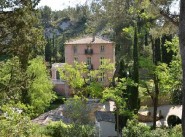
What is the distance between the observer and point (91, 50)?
48312mm

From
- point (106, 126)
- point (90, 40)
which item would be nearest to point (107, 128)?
point (106, 126)

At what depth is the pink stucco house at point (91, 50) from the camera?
4781cm

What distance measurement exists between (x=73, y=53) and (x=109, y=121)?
24.4 meters

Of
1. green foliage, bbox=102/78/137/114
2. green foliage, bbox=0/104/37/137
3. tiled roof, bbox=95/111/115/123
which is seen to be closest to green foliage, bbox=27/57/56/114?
tiled roof, bbox=95/111/115/123

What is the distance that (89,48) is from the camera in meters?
48.4

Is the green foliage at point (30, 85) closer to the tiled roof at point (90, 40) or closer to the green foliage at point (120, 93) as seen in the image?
the green foliage at point (120, 93)

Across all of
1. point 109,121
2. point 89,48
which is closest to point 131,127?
point 109,121

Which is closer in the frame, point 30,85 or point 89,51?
point 30,85

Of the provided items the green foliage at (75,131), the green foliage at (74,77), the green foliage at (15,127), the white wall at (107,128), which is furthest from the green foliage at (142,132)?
the green foliage at (15,127)

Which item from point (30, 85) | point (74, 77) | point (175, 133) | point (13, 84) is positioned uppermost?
point (13, 84)

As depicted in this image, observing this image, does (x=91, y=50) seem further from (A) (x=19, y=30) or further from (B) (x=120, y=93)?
(A) (x=19, y=30)

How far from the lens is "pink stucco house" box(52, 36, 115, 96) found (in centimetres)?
4781

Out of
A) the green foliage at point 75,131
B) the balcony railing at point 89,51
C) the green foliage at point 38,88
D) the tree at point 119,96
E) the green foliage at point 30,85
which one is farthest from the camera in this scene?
the balcony railing at point 89,51

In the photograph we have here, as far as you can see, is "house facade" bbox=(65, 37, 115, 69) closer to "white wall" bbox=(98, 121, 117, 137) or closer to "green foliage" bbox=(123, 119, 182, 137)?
"white wall" bbox=(98, 121, 117, 137)
